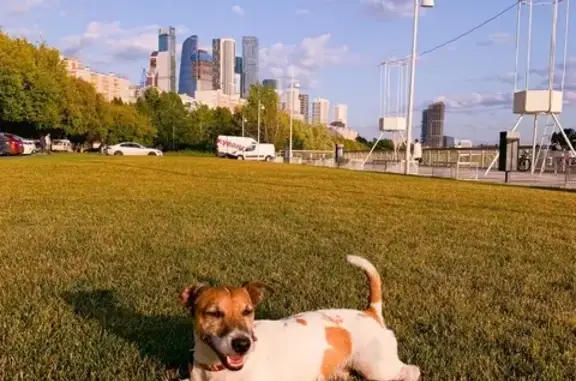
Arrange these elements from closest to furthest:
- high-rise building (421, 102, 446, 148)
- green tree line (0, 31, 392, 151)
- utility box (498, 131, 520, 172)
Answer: utility box (498, 131, 520, 172)
green tree line (0, 31, 392, 151)
high-rise building (421, 102, 446, 148)

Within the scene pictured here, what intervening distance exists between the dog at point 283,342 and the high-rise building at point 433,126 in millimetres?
125363

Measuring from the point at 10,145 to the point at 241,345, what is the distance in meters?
48.1

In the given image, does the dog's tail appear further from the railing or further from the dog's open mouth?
the railing

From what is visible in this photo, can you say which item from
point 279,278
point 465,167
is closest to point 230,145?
point 465,167

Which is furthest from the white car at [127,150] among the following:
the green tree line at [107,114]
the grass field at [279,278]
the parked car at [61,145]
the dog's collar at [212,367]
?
the dog's collar at [212,367]

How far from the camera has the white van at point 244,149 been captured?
222ft

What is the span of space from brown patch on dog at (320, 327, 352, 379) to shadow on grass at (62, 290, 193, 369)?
0.94 metres

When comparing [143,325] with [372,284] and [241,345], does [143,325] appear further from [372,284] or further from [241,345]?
[372,284]

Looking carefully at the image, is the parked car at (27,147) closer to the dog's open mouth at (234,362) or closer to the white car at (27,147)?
the white car at (27,147)

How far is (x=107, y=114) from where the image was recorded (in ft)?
261

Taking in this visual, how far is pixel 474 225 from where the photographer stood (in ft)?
33.7

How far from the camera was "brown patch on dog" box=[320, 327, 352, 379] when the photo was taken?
3.32 m

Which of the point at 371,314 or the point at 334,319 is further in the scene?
the point at 371,314

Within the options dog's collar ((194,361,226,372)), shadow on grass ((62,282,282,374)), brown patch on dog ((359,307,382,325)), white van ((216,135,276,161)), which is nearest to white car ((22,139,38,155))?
white van ((216,135,276,161))
